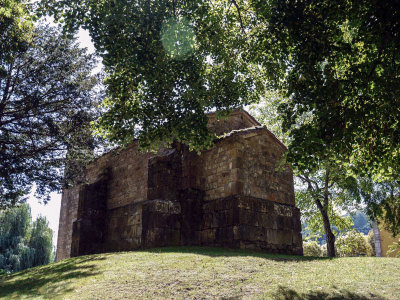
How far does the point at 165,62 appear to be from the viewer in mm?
10156

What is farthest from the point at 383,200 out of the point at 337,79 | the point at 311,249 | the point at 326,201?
the point at 311,249

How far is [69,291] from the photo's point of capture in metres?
8.31

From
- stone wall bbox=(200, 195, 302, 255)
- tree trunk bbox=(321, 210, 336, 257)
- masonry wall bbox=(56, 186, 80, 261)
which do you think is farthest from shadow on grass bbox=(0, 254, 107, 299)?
tree trunk bbox=(321, 210, 336, 257)

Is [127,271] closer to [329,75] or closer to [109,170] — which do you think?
[329,75]

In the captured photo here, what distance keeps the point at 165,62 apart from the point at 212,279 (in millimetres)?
5876

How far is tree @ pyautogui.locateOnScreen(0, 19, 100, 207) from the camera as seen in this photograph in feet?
46.0

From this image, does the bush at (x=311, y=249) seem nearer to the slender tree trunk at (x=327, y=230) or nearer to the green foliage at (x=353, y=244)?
the green foliage at (x=353, y=244)

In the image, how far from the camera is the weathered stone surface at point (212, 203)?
14.1m

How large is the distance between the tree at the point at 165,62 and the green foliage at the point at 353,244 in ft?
74.1

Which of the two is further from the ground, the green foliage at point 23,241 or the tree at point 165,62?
the tree at point 165,62

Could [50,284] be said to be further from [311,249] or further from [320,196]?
[311,249]

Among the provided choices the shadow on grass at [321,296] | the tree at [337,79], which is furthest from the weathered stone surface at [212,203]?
the shadow on grass at [321,296]

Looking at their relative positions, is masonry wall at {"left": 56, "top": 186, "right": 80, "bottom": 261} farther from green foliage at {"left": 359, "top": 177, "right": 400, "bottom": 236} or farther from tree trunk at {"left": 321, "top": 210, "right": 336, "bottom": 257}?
green foliage at {"left": 359, "top": 177, "right": 400, "bottom": 236}

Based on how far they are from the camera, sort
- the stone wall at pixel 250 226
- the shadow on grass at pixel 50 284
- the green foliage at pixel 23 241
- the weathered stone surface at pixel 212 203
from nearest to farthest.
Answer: the shadow on grass at pixel 50 284 → the stone wall at pixel 250 226 → the weathered stone surface at pixel 212 203 → the green foliage at pixel 23 241
